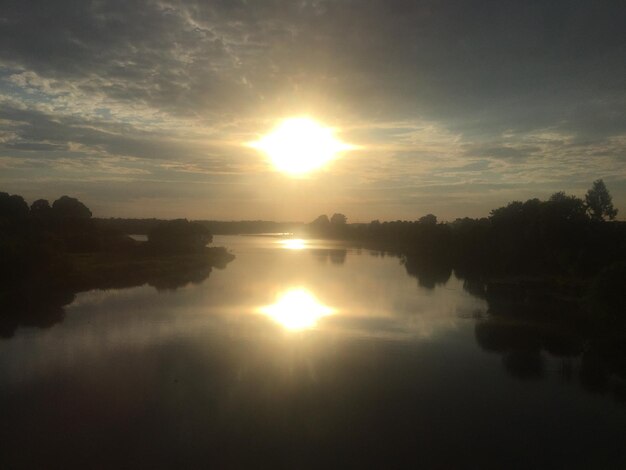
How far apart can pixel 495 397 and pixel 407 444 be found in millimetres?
4326

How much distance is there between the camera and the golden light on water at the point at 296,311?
25172 mm

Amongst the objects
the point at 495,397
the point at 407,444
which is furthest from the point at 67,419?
the point at 495,397

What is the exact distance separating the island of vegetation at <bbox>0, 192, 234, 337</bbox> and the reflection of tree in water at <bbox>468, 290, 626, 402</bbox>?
61.9ft

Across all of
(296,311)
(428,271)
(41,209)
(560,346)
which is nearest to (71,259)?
(296,311)

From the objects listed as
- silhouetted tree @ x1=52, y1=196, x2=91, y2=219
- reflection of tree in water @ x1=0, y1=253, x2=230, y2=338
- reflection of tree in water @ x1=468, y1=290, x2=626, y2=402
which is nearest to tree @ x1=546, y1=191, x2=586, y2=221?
reflection of tree in water @ x1=468, y1=290, x2=626, y2=402

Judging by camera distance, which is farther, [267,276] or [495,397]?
[267,276]

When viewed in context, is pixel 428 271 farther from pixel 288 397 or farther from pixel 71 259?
pixel 288 397

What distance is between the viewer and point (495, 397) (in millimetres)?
15359

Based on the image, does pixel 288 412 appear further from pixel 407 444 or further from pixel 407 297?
pixel 407 297

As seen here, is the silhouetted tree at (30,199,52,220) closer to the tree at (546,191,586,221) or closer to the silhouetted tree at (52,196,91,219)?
the silhouetted tree at (52,196,91,219)

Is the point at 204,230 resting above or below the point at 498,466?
above

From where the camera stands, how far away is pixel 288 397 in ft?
49.1

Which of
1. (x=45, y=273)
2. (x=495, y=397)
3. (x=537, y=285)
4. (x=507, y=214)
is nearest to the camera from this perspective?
(x=495, y=397)

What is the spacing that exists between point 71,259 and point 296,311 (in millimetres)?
16869
